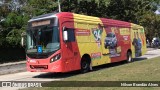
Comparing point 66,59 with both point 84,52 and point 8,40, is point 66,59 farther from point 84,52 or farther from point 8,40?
point 8,40

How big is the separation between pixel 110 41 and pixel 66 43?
5116 millimetres

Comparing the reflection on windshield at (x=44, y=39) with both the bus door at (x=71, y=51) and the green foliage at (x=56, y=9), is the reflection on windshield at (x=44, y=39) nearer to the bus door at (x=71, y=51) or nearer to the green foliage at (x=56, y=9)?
the bus door at (x=71, y=51)

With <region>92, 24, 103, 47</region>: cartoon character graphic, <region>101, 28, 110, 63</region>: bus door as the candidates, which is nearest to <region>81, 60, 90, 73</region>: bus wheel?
<region>92, 24, 103, 47</region>: cartoon character graphic

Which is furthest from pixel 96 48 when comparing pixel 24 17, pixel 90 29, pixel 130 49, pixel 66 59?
pixel 24 17

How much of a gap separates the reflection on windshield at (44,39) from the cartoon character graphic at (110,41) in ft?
16.1

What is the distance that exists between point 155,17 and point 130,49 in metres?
28.7

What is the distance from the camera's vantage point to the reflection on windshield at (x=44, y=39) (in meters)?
15.2

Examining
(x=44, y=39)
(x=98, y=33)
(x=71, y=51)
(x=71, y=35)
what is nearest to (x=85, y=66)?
(x=71, y=51)

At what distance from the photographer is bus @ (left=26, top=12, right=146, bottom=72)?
50.0 feet

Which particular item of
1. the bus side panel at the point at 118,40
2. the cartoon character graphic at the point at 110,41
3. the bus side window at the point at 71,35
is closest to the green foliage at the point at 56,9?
the bus side panel at the point at 118,40

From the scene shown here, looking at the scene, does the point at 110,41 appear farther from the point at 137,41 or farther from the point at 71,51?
the point at 137,41

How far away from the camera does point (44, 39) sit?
15484 millimetres

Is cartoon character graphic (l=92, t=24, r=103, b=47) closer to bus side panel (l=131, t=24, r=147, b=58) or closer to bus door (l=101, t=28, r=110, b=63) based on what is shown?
bus door (l=101, t=28, r=110, b=63)

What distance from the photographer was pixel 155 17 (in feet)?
166
